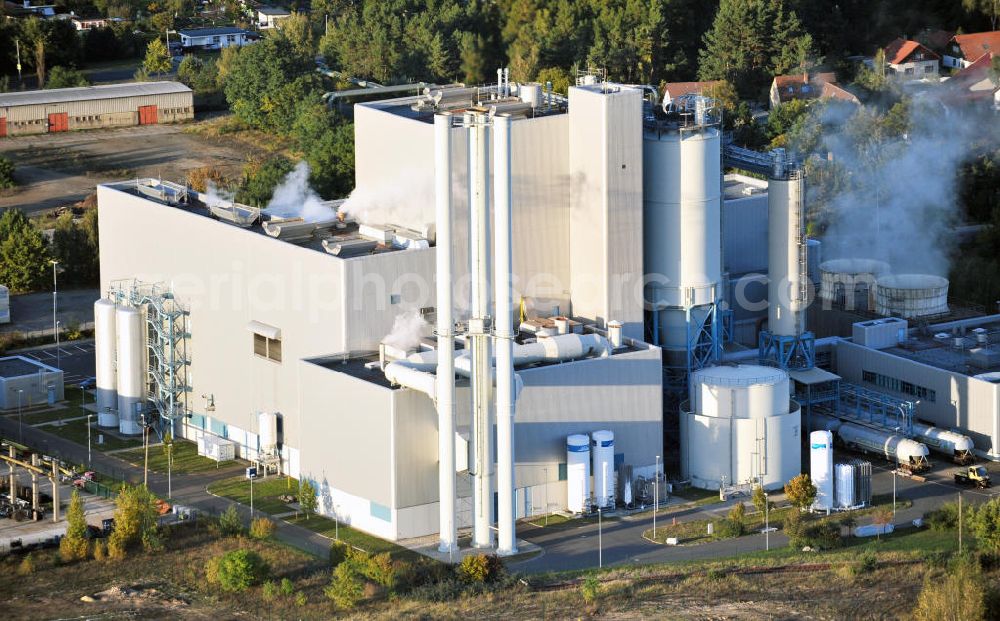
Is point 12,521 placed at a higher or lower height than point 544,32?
lower

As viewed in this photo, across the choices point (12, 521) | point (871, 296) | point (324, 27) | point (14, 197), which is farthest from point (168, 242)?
point (324, 27)

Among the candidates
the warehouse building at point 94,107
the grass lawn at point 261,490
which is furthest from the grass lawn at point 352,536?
the warehouse building at point 94,107

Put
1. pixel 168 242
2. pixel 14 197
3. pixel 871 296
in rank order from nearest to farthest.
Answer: pixel 168 242 → pixel 871 296 → pixel 14 197

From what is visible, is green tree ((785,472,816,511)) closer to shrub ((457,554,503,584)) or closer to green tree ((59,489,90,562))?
shrub ((457,554,503,584))

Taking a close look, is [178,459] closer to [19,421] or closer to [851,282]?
[19,421]

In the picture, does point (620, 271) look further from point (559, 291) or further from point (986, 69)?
point (986, 69)

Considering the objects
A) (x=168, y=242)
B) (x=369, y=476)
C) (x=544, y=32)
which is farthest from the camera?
(x=544, y=32)

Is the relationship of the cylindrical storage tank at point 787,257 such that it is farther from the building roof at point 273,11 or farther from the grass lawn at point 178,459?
the building roof at point 273,11
